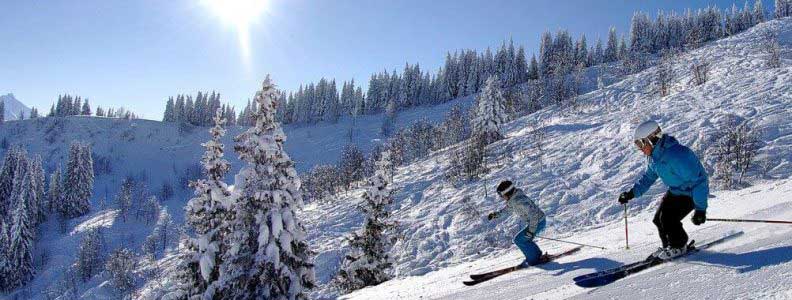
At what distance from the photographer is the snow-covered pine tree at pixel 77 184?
86188 millimetres

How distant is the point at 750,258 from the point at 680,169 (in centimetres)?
114

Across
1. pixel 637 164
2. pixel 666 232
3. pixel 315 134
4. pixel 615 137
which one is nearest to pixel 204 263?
pixel 666 232

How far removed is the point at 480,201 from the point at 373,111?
10753cm

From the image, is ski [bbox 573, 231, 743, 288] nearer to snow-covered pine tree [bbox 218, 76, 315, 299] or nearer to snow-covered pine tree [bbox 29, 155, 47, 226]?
snow-covered pine tree [bbox 218, 76, 315, 299]

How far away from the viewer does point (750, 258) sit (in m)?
4.95

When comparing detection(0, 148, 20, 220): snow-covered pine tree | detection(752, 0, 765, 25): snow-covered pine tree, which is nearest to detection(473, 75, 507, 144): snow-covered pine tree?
detection(0, 148, 20, 220): snow-covered pine tree

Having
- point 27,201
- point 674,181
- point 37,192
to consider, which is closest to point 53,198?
point 37,192

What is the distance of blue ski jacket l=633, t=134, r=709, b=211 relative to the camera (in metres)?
5.18

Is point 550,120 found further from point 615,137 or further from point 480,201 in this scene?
point 480,201

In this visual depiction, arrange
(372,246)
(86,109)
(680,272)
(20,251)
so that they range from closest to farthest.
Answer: (680,272) → (372,246) → (20,251) → (86,109)

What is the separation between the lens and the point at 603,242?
28.0 ft

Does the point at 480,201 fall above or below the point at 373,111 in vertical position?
below

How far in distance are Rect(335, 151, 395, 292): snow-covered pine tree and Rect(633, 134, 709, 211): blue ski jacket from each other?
15533mm

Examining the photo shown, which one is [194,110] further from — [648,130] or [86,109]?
[648,130]
